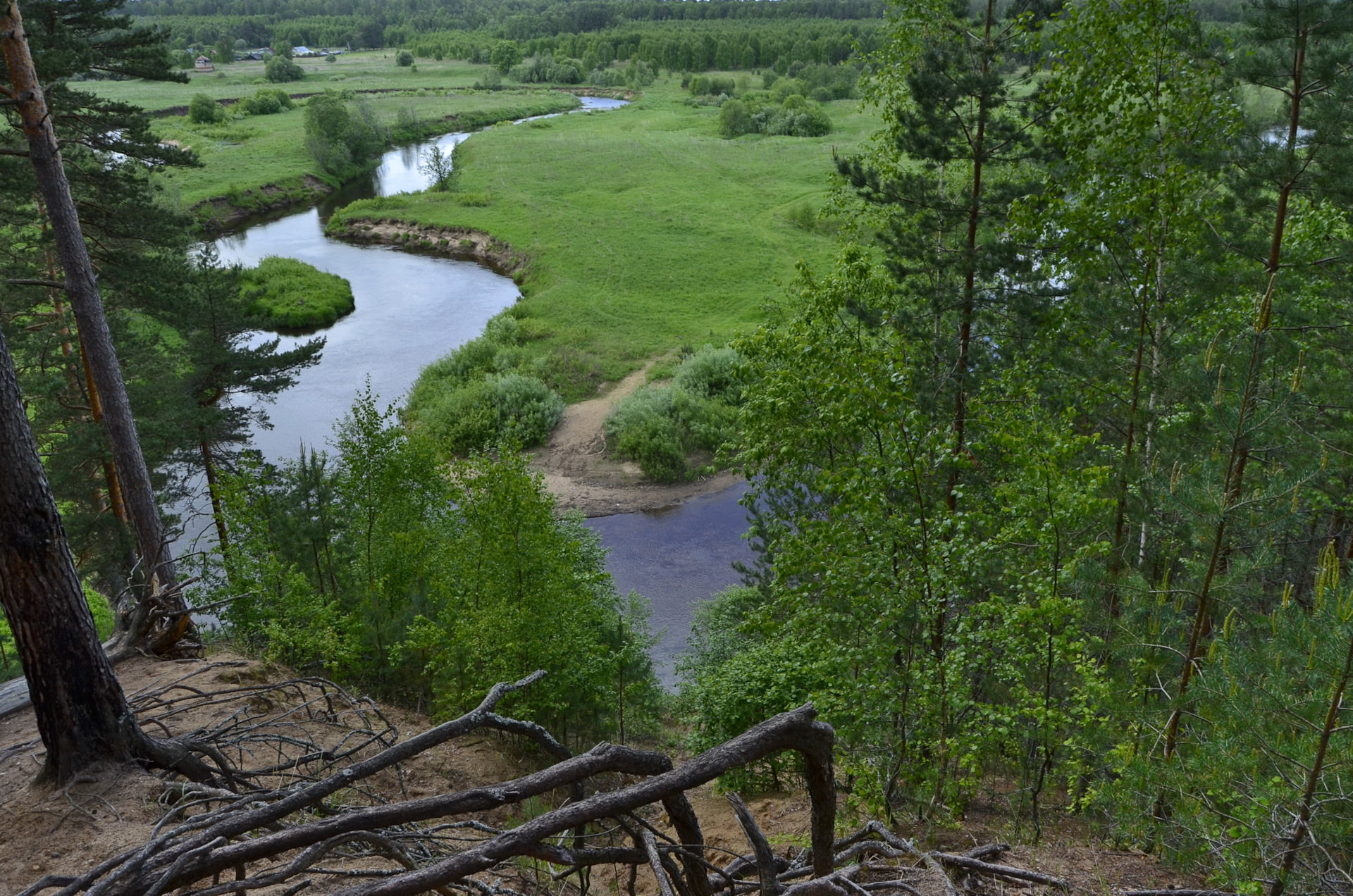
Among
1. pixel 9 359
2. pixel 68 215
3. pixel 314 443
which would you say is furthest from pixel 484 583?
pixel 314 443

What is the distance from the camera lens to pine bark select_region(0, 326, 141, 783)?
19.0 feet

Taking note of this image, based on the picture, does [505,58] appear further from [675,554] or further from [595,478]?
[675,554]

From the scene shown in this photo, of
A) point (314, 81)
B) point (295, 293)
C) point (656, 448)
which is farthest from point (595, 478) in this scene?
point (314, 81)

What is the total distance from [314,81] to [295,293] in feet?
316

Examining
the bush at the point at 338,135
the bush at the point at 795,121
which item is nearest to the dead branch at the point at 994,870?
the bush at the point at 338,135

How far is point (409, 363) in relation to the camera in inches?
1629

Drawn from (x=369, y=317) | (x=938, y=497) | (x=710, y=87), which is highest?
(x=710, y=87)

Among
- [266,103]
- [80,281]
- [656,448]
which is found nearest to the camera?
[80,281]

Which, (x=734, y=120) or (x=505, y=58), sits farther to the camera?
(x=505, y=58)

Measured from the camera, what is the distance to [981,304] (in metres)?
13.6

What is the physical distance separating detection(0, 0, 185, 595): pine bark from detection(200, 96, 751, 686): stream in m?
0.87

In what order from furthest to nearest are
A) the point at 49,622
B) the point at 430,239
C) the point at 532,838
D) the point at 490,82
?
the point at 490,82, the point at 430,239, the point at 49,622, the point at 532,838

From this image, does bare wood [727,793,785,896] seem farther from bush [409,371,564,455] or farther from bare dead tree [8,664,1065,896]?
bush [409,371,564,455]

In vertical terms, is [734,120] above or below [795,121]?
above
